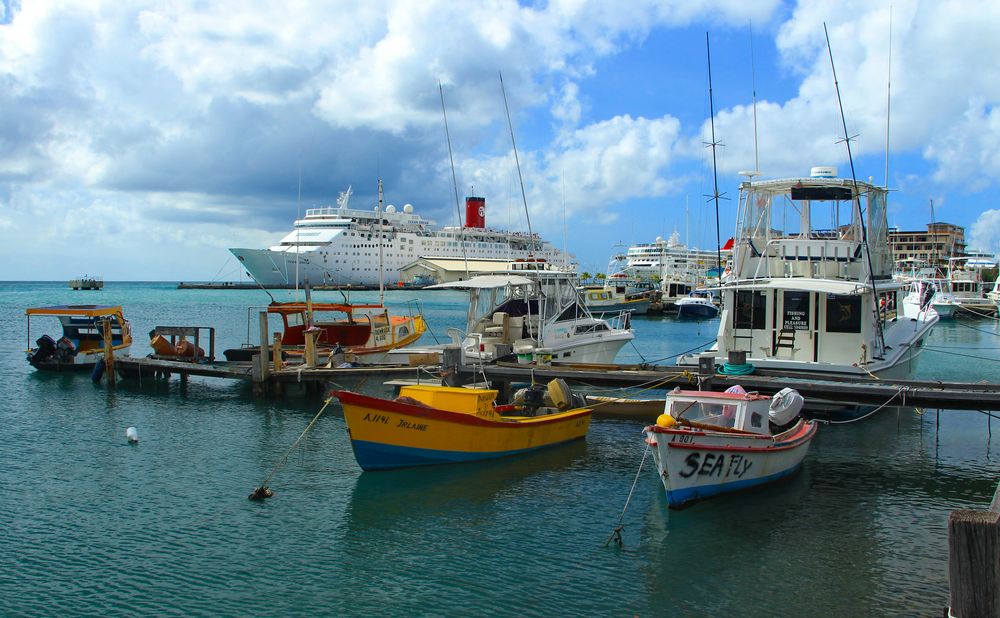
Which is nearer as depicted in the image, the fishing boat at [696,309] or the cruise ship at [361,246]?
the fishing boat at [696,309]

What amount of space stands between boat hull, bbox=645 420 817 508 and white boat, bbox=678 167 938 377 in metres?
4.96

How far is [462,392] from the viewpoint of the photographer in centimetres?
1555

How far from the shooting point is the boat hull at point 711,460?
12.1m

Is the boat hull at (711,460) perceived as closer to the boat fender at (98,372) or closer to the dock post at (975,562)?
the dock post at (975,562)

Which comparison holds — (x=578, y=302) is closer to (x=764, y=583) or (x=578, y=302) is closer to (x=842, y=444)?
(x=842, y=444)

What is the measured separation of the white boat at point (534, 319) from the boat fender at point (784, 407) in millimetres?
9051

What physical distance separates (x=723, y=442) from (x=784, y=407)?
247 centimetres

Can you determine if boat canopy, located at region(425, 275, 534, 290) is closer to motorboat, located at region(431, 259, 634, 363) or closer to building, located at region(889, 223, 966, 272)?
motorboat, located at region(431, 259, 634, 363)

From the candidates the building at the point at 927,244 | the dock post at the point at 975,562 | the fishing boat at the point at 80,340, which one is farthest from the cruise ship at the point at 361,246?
the dock post at the point at 975,562

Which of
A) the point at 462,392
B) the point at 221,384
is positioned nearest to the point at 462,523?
the point at 462,392

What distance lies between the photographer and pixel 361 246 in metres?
110

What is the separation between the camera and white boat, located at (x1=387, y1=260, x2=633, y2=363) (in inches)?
927

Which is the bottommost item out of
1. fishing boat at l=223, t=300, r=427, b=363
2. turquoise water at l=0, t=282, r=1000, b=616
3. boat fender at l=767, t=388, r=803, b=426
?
turquoise water at l=0, t=282, r=1000, b=616

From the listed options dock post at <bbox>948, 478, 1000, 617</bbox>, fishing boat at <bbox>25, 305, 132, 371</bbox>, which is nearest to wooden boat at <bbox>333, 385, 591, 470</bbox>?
dock post at <bbox>948, 478, 1000, 617</bbox>
